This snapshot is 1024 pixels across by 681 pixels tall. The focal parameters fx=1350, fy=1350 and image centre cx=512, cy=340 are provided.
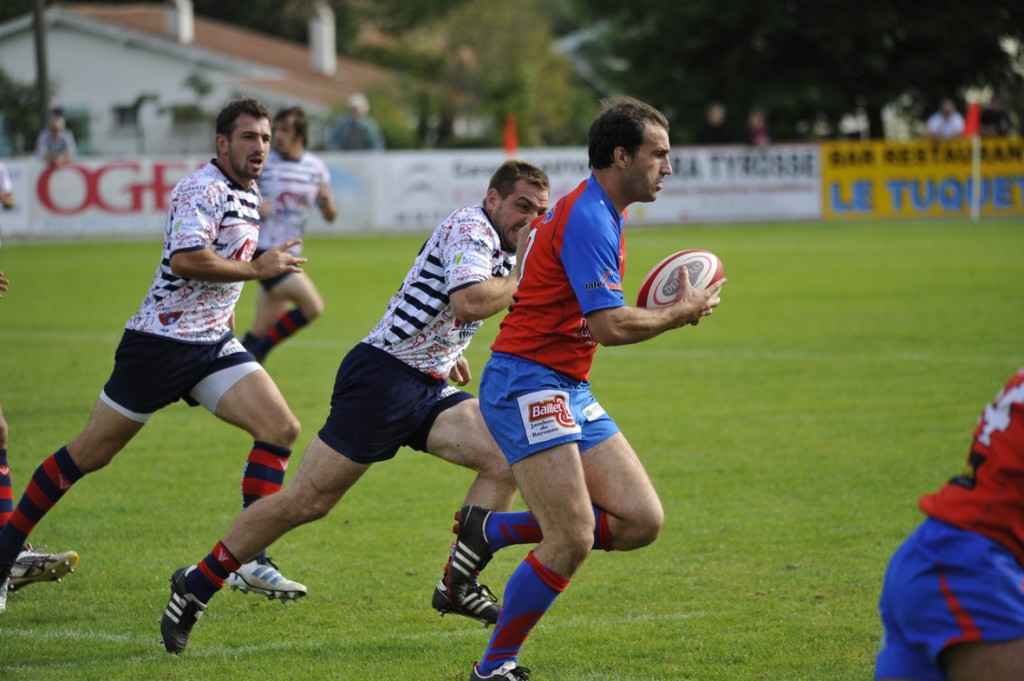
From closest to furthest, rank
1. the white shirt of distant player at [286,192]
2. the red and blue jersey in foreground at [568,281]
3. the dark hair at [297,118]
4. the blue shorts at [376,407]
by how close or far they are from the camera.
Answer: the red and blue jersey in foreground at [568,281] → the blue shorts at [376,407] → the dark hair at [297,118] → the white shirt of distant player at [286,192]

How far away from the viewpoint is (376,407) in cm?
570

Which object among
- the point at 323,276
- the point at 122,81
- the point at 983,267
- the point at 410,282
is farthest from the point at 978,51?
the point at 410,282

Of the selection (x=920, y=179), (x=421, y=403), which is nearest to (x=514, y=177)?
(x=421, y=403)

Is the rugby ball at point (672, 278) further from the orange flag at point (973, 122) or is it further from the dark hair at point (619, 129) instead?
the orange flag at point (973, 122)

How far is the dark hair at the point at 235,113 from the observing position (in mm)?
6398

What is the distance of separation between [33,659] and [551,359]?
96.3 inches

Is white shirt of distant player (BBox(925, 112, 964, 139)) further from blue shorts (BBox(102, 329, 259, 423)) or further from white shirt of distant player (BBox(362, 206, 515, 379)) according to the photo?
blue shorts (BBox(102, 329, 259, 423))

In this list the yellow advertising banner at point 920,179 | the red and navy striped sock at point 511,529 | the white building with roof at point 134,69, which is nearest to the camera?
the red and navy striped sock at point 511,529

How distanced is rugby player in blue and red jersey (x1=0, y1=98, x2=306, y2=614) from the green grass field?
0.54 metres

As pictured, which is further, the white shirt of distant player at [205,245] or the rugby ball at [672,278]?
the white shirt of distant player at [205,245]

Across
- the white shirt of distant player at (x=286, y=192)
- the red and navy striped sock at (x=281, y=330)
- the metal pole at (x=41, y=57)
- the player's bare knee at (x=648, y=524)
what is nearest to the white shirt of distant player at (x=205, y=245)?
the player's bare knee at (x=648, y=524)

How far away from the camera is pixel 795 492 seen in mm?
7926

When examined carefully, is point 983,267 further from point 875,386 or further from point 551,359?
point 551,359

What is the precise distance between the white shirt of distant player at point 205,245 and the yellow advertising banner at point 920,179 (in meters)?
25.1
